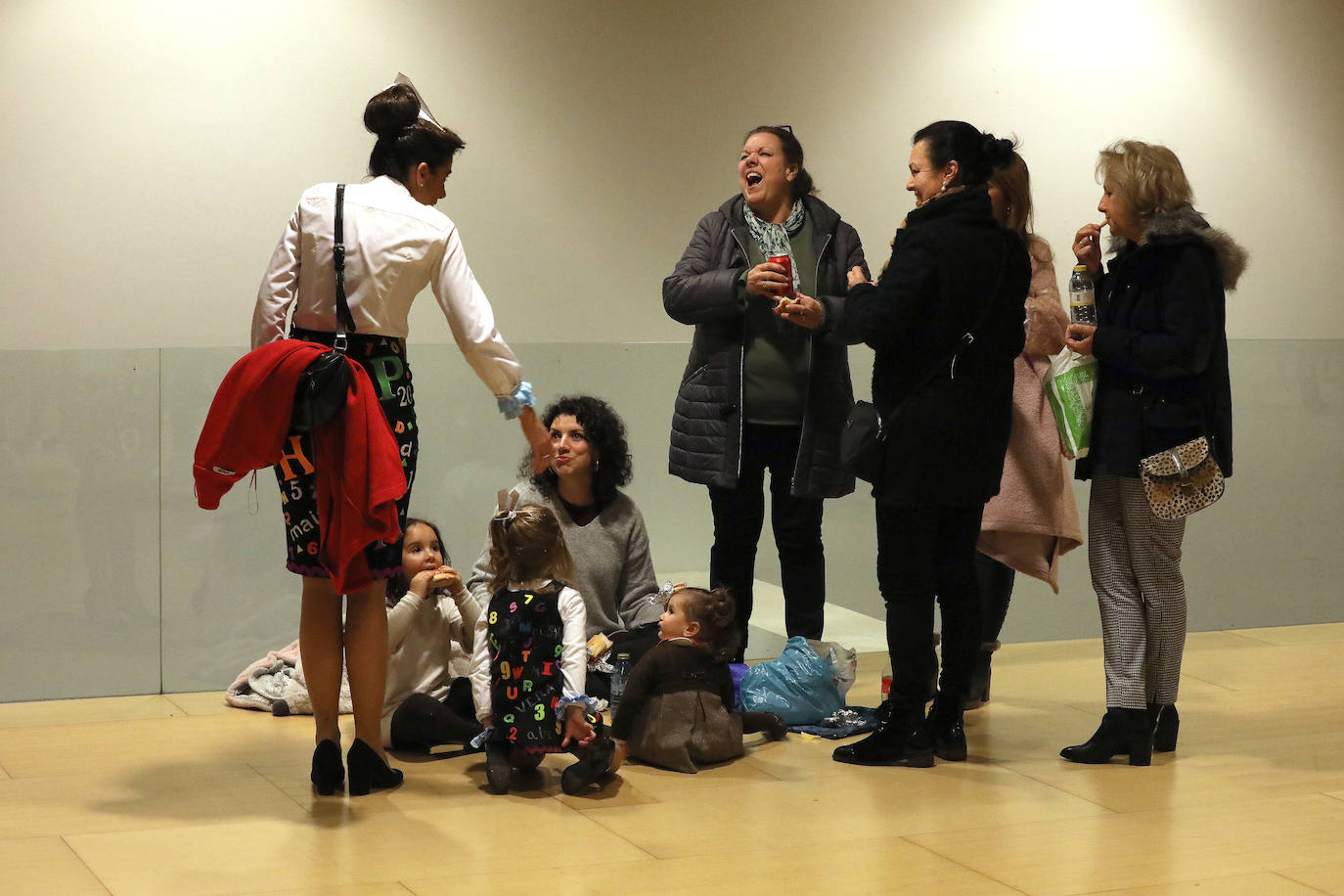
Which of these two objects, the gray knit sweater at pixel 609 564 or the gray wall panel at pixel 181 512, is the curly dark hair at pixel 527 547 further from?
the gray wall panel at pixel 181 512

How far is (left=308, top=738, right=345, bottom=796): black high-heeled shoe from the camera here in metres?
3.32

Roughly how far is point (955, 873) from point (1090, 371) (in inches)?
54.0

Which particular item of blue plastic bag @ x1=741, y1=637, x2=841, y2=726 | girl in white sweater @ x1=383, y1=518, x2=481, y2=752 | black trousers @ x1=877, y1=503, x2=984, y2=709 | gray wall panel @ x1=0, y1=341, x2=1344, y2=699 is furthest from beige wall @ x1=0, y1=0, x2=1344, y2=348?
black trousers @ x1=877, y1=503, x2=984, y2=709

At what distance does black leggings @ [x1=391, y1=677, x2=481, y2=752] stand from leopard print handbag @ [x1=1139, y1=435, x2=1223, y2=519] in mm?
1722

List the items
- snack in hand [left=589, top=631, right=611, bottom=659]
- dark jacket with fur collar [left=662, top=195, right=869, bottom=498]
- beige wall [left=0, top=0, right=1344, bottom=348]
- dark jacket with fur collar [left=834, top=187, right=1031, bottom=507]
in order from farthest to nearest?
1. beige wall [left=0, top=0, right=1344, bottom=348]
2. dark jacket with fur collar [left=662, top=195, right=869, bottom=498]
3. snack in hand [left=589, top=631, right=611, bottom=659]
4. dark jacket with fur collar [left=834, top=187, right=1031, bottom=507]

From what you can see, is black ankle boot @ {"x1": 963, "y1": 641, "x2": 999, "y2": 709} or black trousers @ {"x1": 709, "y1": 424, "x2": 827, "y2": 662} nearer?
black trousers @ {"x1": 709, "y1": 424, "x2": 827, "y2": 662}

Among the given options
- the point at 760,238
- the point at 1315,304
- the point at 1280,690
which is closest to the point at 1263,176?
the point at 1315,304

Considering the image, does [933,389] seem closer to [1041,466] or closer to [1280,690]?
[1041,466]

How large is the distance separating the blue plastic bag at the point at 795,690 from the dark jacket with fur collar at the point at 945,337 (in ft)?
2.29

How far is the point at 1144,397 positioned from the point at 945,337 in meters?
0.52

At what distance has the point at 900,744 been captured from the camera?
365cm

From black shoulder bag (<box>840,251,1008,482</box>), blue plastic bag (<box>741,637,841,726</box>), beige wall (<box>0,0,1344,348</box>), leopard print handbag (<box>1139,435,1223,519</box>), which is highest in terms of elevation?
beige wall (<box>0,0,1344,348</box>)

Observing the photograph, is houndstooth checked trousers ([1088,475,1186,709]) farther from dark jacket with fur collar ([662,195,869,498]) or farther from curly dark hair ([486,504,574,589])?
curly dark hair ([486,504,574,589])

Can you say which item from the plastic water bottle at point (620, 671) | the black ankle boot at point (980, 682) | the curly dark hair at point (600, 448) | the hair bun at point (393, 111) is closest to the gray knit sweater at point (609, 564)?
the curly dark hair at point (600, 448)
